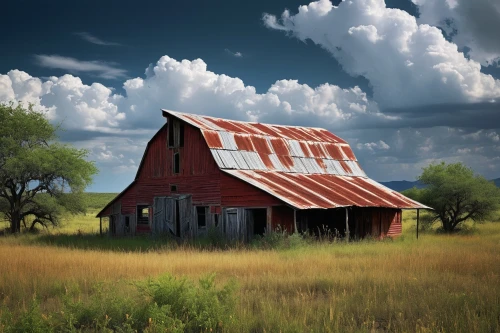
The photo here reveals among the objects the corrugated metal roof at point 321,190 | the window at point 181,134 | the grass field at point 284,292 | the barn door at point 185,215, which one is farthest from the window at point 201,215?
the grass field at point 284,292

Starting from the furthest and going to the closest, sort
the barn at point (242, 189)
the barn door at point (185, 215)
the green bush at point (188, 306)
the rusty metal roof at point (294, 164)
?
the barn door at point (185, 215)
the rusty metal roof at point (294, 164)
the barn at point (242, 189)
the green bush at point (188, 306)

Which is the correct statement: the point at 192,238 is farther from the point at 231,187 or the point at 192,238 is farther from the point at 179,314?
the point at 179,314

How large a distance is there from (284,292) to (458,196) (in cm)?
3057

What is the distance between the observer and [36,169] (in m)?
36.0

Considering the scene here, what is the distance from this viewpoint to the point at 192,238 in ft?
90.9

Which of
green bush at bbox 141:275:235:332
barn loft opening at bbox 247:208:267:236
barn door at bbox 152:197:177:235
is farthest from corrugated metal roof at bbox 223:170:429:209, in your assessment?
green bush at bbox 141:275:235:332

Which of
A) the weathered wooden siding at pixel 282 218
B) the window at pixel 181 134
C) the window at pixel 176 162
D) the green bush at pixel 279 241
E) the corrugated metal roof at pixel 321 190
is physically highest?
the window at pixel 181 134

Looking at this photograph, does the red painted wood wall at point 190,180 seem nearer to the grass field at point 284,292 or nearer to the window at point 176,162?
the window at point 176,162

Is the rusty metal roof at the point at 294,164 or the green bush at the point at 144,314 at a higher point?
the rusty metal roof at the point at 294,164

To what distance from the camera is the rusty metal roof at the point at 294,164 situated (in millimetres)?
26156

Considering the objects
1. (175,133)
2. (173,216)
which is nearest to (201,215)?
(173,216)

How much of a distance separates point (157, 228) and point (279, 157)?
27.2ft

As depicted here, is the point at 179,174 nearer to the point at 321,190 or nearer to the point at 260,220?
the point at 260,220

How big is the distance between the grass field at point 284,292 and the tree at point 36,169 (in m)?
18.7
